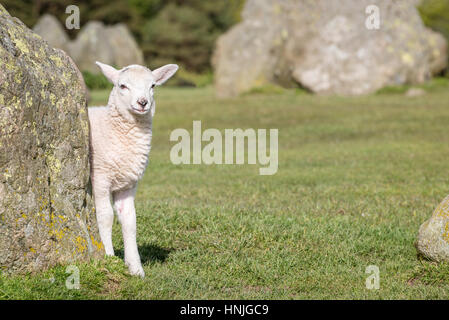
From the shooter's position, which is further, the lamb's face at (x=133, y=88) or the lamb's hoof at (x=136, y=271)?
the lamb's hoof at (x=136, y=271)

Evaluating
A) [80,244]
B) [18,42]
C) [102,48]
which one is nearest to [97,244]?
[80,244]

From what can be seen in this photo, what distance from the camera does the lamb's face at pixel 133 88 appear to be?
585cm

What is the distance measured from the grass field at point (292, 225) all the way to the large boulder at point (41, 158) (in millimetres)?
221

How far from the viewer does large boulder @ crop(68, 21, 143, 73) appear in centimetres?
4178

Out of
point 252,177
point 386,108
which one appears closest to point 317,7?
point 386,108

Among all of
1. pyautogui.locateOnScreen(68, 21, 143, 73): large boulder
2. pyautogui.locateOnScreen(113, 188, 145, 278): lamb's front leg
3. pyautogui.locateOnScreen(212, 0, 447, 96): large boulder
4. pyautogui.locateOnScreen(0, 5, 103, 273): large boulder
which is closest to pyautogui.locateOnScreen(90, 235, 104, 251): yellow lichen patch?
pyautogui.locateOnScreen(0, 5, 103, 273): large boulder

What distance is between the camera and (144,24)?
2447 inches

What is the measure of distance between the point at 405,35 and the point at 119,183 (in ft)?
67.8

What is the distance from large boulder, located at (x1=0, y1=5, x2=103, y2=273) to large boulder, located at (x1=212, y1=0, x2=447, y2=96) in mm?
19004

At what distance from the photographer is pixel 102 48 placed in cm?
4250

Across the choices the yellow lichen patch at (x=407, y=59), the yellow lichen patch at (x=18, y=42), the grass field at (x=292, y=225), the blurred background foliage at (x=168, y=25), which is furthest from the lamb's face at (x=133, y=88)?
the blurred background foliage at (x=168, y=25)

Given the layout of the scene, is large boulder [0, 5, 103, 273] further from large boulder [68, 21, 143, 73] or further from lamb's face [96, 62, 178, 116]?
large boulder [68, 21, 143, 73]

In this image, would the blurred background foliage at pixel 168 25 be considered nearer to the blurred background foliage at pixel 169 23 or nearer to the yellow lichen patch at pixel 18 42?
the blurred background foliage at pixel 169 23
